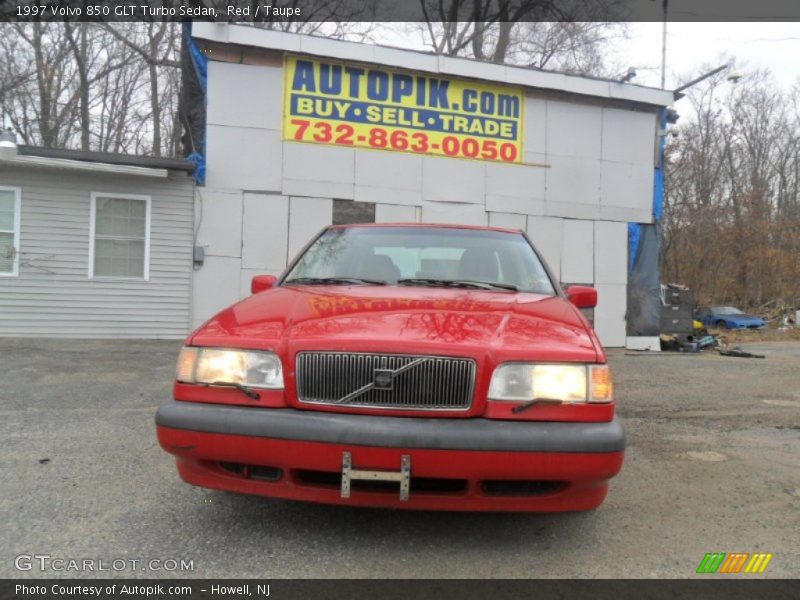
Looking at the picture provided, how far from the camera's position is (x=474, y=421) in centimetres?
223

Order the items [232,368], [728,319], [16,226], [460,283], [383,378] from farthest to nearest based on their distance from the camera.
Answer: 1. [728,319]
2. [16,226]
3. [460,283]
4. [232,368]
5. [383,378]

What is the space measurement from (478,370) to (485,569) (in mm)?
810

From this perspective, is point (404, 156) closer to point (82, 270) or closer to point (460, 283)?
point (82, 270)

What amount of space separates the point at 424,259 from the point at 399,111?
22.9 ft

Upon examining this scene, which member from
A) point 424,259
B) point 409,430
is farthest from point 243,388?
point 424,259

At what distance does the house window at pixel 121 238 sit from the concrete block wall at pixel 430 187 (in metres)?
0.88

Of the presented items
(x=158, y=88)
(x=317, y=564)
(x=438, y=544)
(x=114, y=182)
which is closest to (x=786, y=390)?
(x=438, y=544)

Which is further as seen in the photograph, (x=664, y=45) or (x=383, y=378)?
(x=664, y=45)

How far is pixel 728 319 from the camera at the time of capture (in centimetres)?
2152

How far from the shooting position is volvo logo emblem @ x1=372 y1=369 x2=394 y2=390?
2.25 meters

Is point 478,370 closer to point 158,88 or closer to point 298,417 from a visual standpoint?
point 298,417

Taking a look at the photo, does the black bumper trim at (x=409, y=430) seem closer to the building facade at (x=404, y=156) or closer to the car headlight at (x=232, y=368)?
the car headlight at (x=232, y=368)

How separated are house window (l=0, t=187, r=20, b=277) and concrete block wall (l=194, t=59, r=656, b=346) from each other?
2625mm

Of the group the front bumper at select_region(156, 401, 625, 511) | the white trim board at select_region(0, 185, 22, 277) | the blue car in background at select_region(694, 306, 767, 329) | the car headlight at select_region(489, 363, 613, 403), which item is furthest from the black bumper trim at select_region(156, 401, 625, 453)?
the blue car in background at select_region(694, 306, 767, 329)
